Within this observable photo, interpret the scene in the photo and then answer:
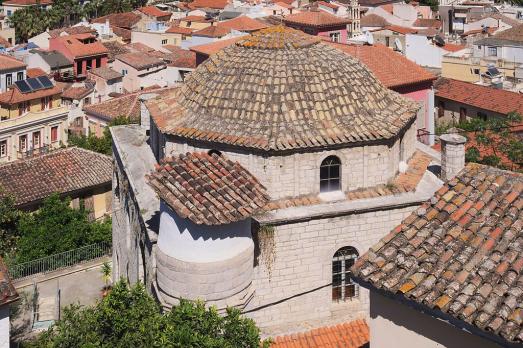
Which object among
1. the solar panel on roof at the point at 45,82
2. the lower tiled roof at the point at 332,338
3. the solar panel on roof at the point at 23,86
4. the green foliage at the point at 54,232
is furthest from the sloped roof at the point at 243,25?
the lower tiled roof at the point at 332,338

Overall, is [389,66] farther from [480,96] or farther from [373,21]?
[373,21]

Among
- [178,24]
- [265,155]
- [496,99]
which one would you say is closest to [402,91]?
[496,99]

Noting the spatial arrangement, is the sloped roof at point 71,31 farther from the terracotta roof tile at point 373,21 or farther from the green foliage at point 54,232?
the green foliage at point 54,232

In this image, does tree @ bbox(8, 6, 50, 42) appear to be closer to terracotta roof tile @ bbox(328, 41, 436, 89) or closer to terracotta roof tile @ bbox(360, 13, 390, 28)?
terracotta roof tile @ bbox(360, 13, 390, 28)

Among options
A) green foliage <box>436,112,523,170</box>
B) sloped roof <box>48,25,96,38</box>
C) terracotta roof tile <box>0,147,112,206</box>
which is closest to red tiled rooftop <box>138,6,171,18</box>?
sloped roof <box>48,25,96,38</box>

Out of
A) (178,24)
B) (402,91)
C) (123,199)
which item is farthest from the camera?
(178,24)

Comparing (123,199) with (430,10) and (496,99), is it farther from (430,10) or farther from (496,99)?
(430,10)
